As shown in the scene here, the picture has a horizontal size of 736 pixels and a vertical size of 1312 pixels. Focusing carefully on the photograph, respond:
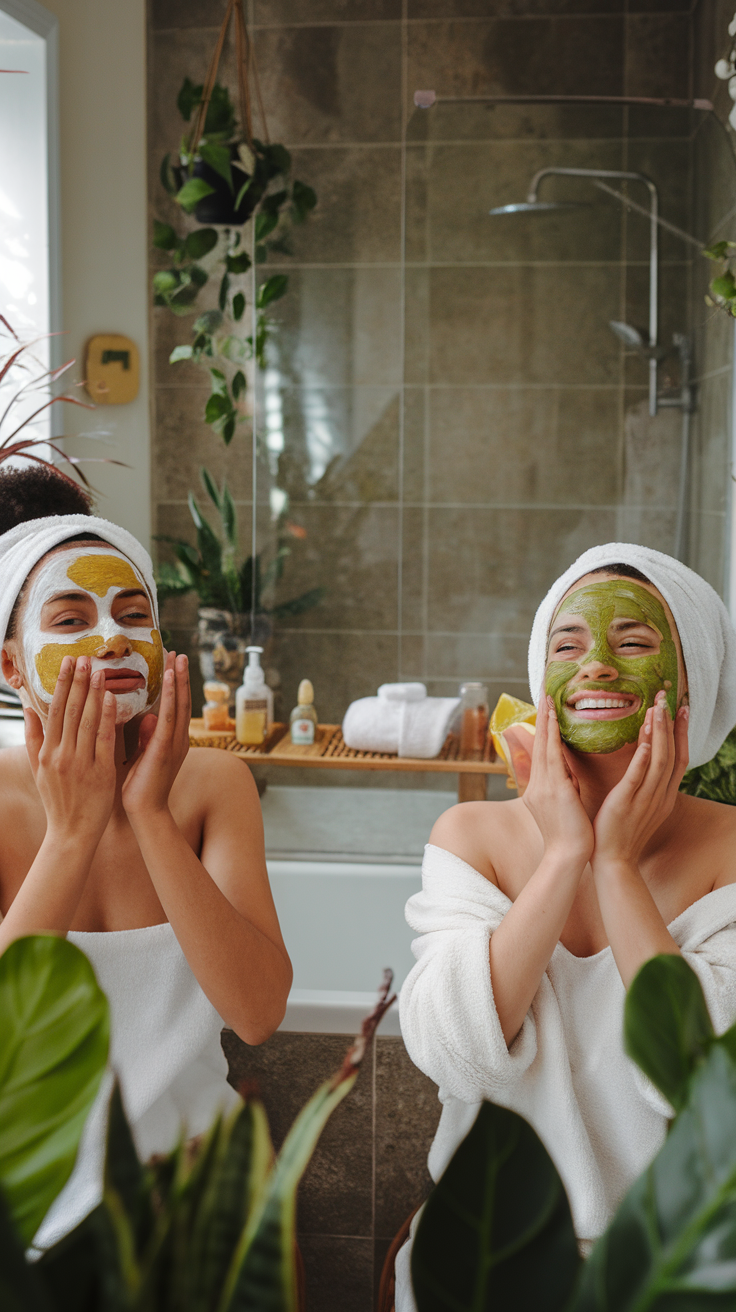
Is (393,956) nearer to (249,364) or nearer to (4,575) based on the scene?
(4,575)

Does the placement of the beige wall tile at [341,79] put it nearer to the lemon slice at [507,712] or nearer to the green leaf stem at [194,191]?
the green leaf stem at [194,191]

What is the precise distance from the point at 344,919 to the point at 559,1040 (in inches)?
58.0

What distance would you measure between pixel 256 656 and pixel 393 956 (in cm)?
85

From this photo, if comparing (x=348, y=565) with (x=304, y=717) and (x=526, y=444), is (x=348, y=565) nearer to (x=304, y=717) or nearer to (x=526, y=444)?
(x=304, y=717)

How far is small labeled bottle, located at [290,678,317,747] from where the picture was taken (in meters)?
2.53

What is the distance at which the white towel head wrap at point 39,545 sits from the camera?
106 centimetres

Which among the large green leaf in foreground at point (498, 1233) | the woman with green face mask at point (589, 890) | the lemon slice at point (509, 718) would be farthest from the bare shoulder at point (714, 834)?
the large green leaf in foreground at point (498, 1233)

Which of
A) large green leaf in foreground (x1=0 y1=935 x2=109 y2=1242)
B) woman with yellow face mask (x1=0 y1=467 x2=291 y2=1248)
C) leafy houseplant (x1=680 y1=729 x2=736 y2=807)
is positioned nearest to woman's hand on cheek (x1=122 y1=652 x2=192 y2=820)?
woman with yellow face mask (x1=0 y1=467 x2=291 y2=1248)

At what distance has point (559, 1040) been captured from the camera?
1.01 meters

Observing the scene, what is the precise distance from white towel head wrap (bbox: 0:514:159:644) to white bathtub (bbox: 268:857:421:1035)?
55.4 inches

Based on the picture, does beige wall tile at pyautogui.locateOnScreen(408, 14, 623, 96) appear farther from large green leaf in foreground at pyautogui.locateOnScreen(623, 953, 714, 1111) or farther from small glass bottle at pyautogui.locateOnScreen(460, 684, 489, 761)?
large green leaf in foreground at pyautogui.locateOnScreen(623, 953, 714, 1111)

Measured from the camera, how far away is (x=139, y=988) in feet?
3.50

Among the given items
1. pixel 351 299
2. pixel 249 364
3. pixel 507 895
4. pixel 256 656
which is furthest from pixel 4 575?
pixel 249 364

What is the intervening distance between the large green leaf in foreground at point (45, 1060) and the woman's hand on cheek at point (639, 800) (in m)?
0.76
